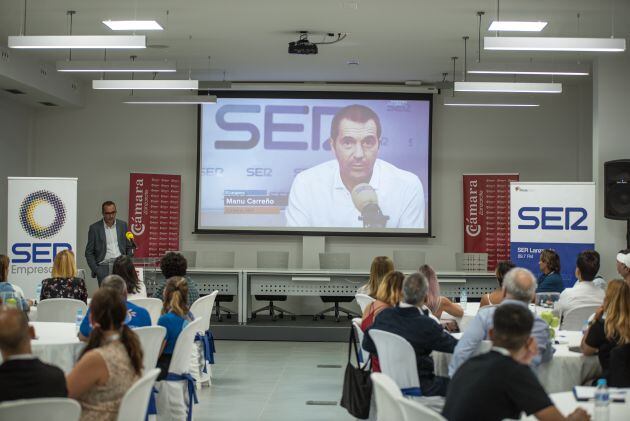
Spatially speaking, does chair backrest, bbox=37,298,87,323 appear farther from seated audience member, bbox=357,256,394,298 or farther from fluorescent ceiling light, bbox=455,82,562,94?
fluorescent ceiling light, bbox=455,82,562,94

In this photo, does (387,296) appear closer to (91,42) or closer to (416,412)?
(416,412)

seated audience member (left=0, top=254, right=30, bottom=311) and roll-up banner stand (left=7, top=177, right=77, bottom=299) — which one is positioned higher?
roll-up banner stand (left=7, top=177, right=77, bottom=299)

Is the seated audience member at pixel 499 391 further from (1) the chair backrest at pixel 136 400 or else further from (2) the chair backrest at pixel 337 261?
(2) the chair backrest at pixel 337 261

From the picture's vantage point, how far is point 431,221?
45.8 feet

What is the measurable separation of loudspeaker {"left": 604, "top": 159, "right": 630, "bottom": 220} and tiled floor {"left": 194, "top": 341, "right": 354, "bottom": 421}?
12.2 ft

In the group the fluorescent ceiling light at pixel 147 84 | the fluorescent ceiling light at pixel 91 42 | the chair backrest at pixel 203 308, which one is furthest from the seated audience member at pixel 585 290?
the fluorescent ceiling light at pixel 147 84

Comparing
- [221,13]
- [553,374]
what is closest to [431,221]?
[221,13]

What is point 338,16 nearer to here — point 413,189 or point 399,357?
point 413,189

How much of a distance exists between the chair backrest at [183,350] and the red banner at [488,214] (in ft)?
29.2

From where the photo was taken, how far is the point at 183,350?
541 cm

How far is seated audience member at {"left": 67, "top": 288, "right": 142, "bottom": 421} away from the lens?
3586mm

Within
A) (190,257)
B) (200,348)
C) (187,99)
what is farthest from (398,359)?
(190,257)

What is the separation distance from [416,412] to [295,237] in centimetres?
1125

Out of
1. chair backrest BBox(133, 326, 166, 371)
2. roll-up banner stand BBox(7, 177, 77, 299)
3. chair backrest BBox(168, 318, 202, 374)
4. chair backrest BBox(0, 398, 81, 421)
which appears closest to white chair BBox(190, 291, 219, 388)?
chair backrest BBox(168, 318, 202, 374)
